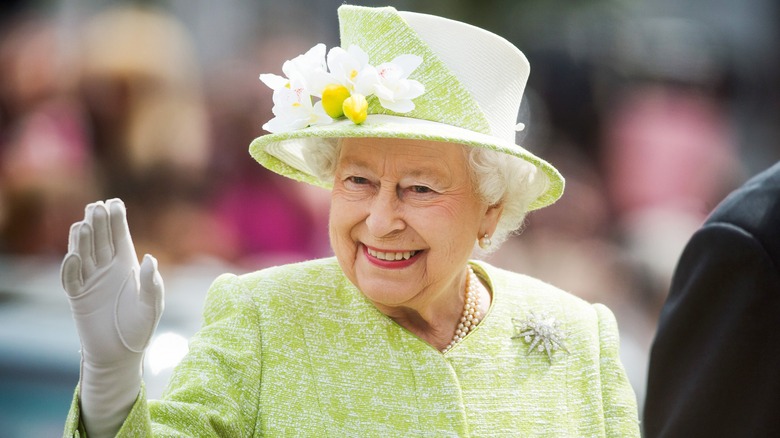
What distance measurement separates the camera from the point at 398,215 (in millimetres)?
2982

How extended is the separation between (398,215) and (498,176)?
0.34 meters

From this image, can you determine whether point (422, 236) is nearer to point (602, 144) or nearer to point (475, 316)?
point (475, 316)

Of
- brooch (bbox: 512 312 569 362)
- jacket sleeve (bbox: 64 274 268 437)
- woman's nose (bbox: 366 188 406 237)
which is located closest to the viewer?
jacket sleeve (bbox: 64 274 268 437)

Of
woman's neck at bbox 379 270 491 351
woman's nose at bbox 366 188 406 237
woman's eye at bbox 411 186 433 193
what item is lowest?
woman's neck at bbox 379 270 491 351

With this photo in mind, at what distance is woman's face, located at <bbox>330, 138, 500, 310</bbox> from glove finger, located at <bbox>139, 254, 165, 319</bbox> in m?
0.68

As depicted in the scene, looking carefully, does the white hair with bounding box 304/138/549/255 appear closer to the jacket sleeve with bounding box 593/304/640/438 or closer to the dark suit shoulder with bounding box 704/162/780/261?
the jacket sleeve with bounding box 593/304/640/438

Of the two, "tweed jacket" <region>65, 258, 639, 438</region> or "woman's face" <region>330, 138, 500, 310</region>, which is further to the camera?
"woman's face" <region>330, 138, 500, 310</region>

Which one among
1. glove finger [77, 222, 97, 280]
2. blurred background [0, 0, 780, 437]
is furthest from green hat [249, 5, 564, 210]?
blurred background [0, 0, 780, 437]

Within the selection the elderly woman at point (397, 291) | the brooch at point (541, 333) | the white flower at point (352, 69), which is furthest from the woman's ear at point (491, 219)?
the white flower at point (352, 69)

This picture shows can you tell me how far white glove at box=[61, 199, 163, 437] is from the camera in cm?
241

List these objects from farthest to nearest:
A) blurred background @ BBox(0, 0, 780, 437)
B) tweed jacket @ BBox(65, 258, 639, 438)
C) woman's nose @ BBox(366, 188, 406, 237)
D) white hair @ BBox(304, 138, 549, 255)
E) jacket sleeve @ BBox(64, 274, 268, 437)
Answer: blurred background @ BBox(0, 0, 780, 437) → white hair @ BBox(304, 138, 549, 255) → woman's nose @ BBox(366, 188, 406, 237) → tweed jacket @ BBox(65, 258, 639, 438) → jacket sleeve @ BBox(64, 274, 268, 437)

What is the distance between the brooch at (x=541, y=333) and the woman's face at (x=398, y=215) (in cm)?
32

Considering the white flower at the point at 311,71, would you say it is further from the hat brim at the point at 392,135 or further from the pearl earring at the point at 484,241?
the pearl earring at the point at 484,241

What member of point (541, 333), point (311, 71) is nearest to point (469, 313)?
point (541, 333)
